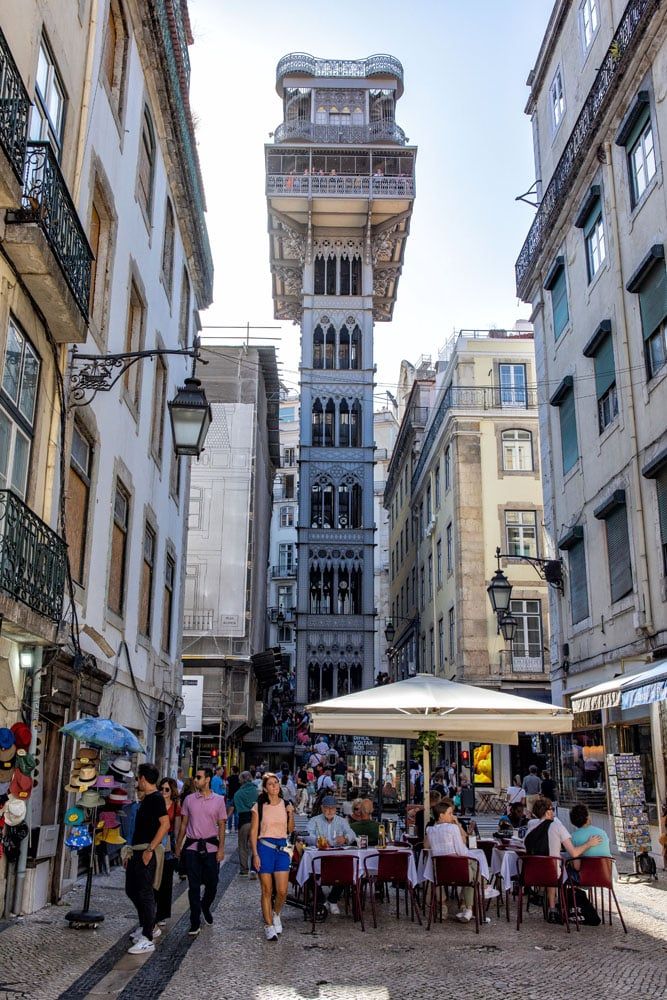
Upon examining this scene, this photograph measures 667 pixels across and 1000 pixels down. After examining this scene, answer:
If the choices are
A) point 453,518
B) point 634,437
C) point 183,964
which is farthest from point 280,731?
point 183,964

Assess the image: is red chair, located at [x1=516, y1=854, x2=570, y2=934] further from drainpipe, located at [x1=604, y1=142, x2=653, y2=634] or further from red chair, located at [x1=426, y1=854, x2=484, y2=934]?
drainpipe, located at [x1=604, y1=142, x2=653, y2=634]

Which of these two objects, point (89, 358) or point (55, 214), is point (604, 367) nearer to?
point (89, 358)

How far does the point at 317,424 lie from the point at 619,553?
33.1m

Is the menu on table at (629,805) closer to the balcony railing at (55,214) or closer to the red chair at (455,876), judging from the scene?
the red chair at (455,876)

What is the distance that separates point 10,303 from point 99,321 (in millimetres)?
4034

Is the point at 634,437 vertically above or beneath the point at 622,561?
above

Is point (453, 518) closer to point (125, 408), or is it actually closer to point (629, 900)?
point (125, 408)

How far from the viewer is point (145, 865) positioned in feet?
26.9

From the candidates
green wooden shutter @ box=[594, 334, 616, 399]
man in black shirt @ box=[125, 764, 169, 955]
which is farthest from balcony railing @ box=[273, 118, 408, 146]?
man in black shirt @ box=[125, 764, 169, 955]

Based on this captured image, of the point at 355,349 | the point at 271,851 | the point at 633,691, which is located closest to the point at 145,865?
the point at 271,851

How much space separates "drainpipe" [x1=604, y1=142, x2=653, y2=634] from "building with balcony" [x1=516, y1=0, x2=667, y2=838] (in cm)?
3

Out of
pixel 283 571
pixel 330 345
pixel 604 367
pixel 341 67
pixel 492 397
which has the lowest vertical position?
pixel 604 367

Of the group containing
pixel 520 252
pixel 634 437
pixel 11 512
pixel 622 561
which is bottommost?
pixel 11 512

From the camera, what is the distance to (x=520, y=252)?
2317 centimetres
